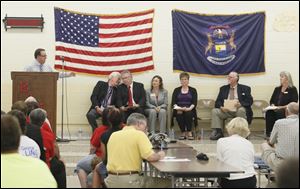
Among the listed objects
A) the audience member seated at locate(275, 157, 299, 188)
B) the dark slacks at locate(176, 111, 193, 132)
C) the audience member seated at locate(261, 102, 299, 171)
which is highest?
the audience member seated at locate(275, 157, 299, 188)

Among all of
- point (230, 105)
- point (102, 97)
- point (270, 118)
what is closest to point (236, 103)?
point (230, 105)

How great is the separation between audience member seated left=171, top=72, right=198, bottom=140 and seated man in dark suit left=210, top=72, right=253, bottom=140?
388mm

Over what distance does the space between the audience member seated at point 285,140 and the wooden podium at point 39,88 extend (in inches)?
159

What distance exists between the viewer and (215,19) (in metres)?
11.0

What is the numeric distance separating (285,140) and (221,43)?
19.4ft

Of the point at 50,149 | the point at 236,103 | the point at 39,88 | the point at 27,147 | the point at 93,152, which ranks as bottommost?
the point at 93,152

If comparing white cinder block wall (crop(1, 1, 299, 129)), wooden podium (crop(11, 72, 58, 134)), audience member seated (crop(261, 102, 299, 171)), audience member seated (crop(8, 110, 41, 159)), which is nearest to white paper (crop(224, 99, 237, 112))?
white cinder block wall (crop(1, 1, 299, 129))

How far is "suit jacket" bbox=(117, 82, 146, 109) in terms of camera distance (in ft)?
33.1

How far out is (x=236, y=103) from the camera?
10.1m

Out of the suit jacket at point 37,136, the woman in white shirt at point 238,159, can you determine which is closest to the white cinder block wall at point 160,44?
the suit jacket at point 37,136

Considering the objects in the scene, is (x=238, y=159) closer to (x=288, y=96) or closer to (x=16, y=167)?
(x=16, y=167)

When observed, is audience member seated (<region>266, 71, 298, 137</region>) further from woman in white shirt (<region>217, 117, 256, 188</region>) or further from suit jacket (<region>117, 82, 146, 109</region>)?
woman in white shirt (<region>217, 117, 256, 188</region>)

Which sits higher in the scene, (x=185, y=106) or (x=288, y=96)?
(x=288, y=96)

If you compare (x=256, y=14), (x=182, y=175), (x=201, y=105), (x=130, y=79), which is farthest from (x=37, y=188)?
(x=256, y=14)
